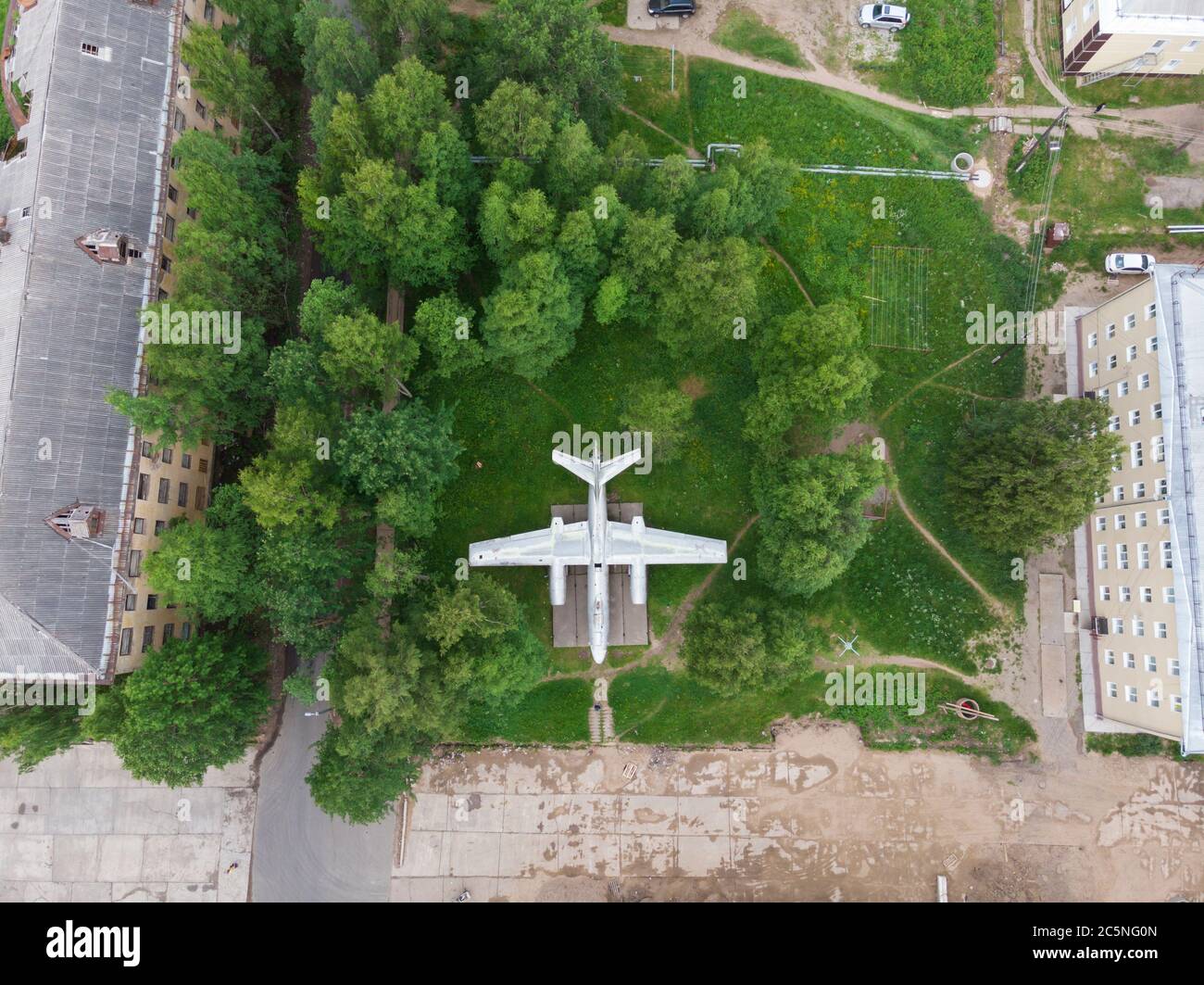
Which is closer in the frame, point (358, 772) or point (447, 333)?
point (358, 772)

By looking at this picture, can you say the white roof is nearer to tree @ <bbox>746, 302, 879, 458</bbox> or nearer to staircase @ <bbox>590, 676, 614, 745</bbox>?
tree @ <bbox>746, 302, 879, 458</bbox>

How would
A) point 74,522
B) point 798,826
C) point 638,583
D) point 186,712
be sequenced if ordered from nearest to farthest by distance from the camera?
point 74,522, point 186,712, point 638,583, point 798,826

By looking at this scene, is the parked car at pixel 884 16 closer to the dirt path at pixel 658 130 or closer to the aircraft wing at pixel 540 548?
the dirt path at pixel 658 130

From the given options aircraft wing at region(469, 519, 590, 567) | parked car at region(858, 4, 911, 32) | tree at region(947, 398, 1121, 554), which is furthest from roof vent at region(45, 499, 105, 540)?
parked car at region(858, 4, 911, 32)

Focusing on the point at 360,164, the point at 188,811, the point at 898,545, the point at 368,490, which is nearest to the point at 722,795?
the point at 898,545

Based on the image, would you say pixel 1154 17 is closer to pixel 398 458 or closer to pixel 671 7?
pixel 671 7

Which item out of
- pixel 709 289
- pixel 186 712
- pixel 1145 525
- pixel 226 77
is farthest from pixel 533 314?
pixel 1145 525

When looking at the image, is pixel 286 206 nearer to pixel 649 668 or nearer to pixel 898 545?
pixel 649 668
